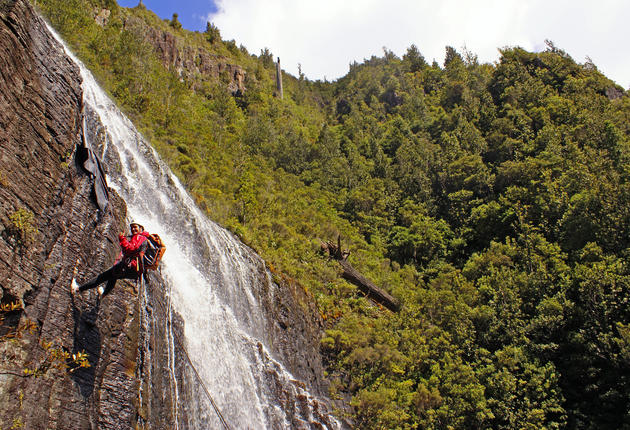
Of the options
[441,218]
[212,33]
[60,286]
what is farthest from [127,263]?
[212,33]

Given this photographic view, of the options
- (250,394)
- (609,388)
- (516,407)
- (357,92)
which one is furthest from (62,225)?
(357,92)

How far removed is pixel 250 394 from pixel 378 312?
13.4 meters

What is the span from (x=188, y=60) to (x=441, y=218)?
29013 mm

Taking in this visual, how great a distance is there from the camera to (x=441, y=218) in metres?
39.0

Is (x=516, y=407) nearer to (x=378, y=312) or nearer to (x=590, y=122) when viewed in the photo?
(x=378, y=312)

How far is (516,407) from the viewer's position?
20484mm

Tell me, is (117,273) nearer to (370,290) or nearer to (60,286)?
(60,286)

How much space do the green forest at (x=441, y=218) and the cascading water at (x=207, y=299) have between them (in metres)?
3.55

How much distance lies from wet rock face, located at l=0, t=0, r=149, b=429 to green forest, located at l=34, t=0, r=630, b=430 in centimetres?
1060

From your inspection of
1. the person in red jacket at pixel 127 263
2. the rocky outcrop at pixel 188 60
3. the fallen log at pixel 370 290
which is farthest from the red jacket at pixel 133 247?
the rocky outcrop at pixel 188 60

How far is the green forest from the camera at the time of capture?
20031mm

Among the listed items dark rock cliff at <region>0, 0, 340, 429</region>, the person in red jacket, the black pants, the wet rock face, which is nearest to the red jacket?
the person in red jacket

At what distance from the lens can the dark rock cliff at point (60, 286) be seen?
536 cm

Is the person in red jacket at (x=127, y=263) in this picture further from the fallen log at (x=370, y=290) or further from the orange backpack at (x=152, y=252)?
the fallen log at (x=370, y=290)
